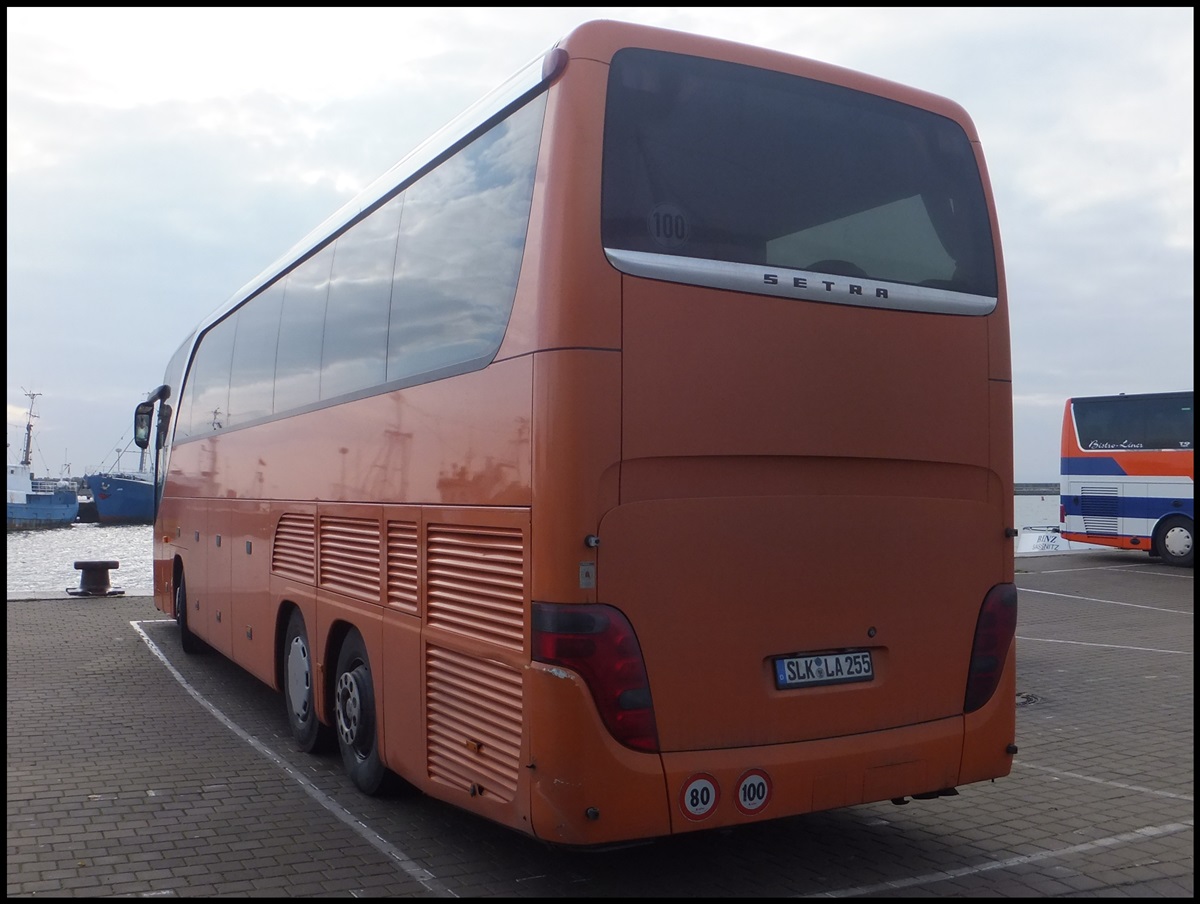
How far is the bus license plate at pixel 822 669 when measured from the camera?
16.4 ft

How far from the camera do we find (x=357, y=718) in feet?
22.1

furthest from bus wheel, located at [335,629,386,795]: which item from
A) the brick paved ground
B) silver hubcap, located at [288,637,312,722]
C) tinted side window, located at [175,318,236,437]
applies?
tinted side window, located at [175,318,236,437]

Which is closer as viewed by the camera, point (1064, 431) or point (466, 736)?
point (466, 736)

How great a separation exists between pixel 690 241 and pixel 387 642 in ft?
9.05

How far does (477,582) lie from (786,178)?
2.28 metres

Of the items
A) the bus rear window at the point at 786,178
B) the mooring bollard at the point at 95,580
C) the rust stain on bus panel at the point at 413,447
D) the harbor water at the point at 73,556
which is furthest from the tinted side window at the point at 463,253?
the mooring bollard at the point at 95,580

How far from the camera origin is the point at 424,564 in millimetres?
5801

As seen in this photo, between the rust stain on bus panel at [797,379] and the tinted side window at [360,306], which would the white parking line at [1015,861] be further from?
the tinted side window at [360,306]

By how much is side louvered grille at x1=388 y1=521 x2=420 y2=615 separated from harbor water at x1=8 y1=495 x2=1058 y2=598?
13.4 metres

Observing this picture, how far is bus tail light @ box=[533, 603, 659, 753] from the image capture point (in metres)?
4.59

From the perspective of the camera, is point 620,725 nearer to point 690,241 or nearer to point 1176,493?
point 690,241

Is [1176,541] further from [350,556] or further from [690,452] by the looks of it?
[690,452]

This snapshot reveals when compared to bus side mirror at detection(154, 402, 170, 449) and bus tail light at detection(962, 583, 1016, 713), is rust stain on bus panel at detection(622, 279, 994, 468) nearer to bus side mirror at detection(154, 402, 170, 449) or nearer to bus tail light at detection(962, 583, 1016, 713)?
bus tail light at detection(962, 583, 1016, 713)

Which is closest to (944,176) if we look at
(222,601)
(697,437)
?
(697,437)
